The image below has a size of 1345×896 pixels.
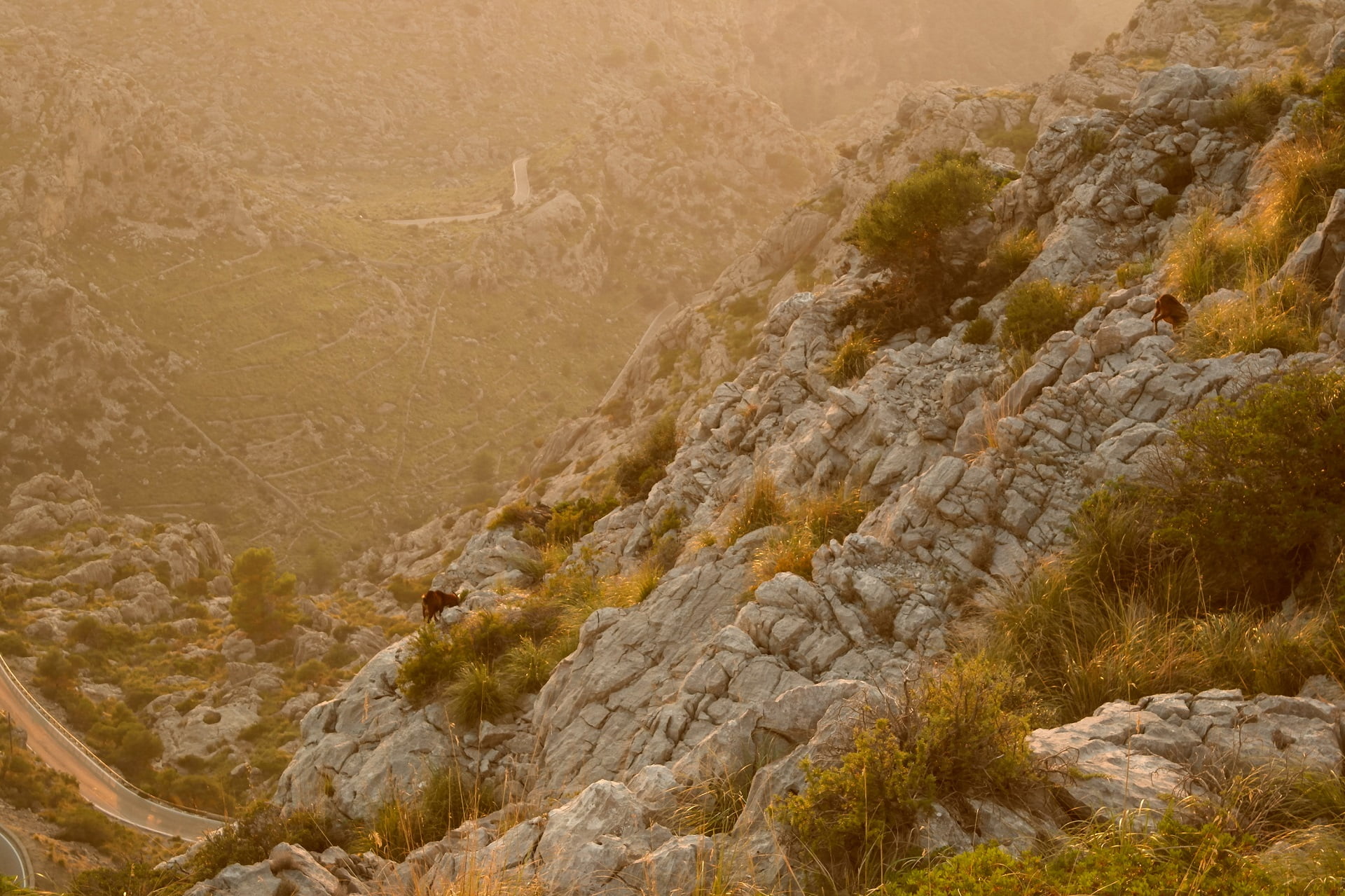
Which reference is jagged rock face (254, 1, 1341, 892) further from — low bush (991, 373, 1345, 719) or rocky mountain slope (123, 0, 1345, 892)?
low bush (991, 373, 1345, 719)

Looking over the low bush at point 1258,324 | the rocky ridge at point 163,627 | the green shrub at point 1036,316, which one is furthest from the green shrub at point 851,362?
the rocky ridge at point 163,627

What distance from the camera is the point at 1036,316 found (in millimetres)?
16406

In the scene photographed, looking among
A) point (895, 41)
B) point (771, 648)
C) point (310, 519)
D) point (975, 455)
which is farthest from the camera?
point (895, 41)

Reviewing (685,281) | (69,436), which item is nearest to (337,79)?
(685,281)

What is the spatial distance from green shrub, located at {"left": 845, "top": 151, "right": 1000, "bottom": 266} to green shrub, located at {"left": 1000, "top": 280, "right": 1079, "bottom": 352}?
347cm

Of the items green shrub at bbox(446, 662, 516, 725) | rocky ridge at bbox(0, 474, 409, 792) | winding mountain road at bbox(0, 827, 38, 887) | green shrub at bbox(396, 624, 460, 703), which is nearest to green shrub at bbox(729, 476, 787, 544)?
green shrub at bbox(446, 662, 516, 725)

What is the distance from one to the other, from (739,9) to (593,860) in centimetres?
19811

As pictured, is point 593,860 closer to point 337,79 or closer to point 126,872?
point 126,872

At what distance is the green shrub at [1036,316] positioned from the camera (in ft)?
53.2

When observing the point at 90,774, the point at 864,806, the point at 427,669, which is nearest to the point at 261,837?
the point at 427,669

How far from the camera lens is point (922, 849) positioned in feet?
20.1

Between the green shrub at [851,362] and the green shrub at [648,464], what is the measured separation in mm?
6669

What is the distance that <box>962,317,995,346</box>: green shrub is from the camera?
57.1ft

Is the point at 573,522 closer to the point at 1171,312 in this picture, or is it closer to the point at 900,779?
the point at 1171,312
